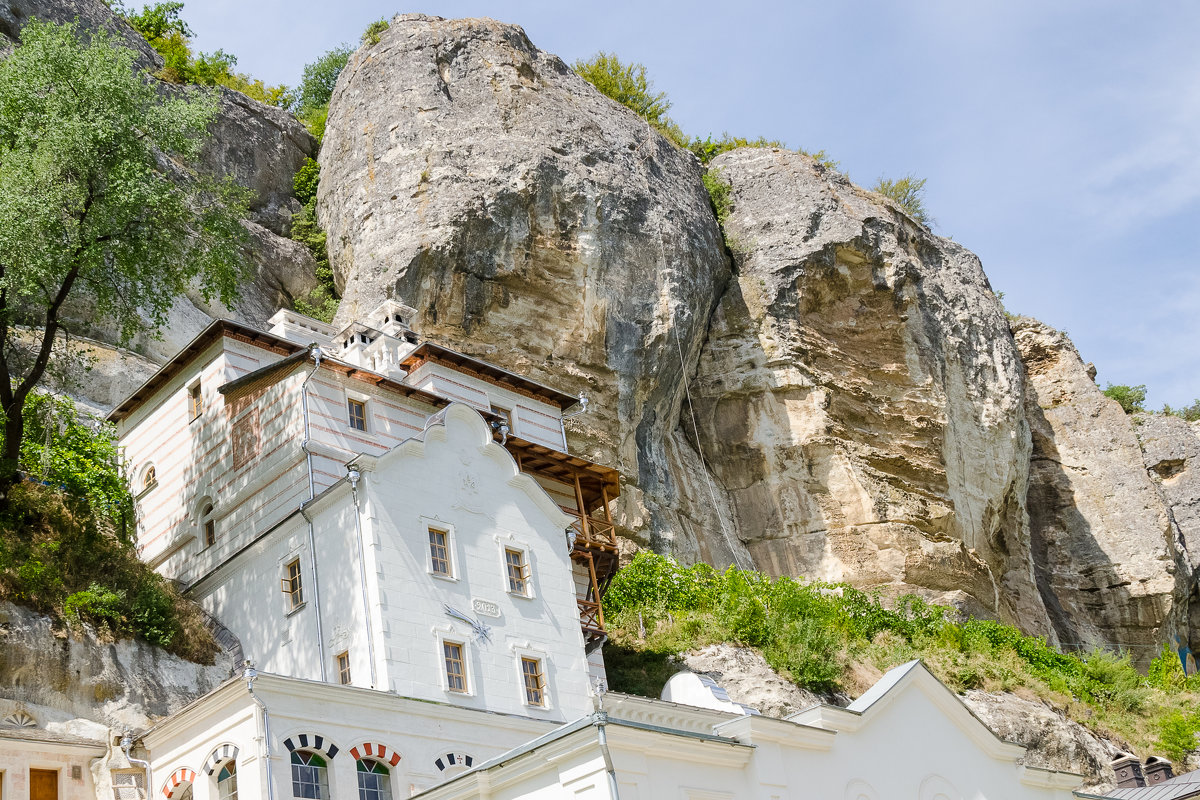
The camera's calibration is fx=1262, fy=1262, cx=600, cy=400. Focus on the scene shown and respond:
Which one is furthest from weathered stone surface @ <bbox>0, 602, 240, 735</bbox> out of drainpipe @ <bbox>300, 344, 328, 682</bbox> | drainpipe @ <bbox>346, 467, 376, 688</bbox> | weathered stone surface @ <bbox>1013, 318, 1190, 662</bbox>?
weathered stone surface @ <bbox>1013, 318, 1190, 662</bbox>

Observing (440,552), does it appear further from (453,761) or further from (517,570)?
(453,761)

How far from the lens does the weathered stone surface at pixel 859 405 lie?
144 ft

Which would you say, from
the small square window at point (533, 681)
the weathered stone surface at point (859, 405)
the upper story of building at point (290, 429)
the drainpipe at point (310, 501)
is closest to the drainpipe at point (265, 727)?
the drainpipe at point (310, 501)

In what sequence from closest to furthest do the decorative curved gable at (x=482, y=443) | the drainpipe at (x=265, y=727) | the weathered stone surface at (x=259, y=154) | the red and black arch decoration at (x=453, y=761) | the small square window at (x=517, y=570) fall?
the drainpipe at (x=265, y=727) < the red and black arch decoration at (x=453, y=761) < the small square window at (x=517, y=570) < the decorative curved gable at (x=482, y=443) < the weathered stone surface at (x=259, y=154)

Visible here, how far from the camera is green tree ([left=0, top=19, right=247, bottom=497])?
25578 millimetres

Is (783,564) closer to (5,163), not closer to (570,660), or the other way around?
(570,660)

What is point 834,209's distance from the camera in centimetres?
4866

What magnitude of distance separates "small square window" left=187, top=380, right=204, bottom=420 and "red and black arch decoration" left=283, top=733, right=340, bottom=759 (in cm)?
1263

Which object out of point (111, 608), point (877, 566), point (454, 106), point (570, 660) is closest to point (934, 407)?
point (877, 566)

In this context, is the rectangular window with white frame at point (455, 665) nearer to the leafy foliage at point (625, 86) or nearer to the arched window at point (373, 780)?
the arched window at point (373, 780)

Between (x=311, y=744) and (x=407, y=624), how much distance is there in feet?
13.3

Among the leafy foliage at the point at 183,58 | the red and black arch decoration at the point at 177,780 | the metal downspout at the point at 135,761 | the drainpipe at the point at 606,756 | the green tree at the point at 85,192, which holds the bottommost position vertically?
the drainpipe at the point at 606,756

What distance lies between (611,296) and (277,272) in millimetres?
13623

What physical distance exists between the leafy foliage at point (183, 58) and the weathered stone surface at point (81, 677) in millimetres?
34563
